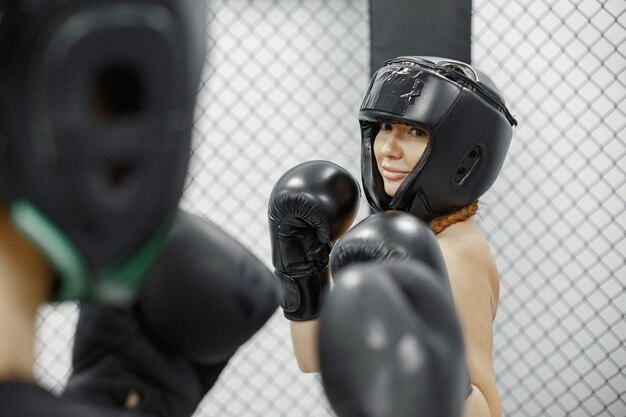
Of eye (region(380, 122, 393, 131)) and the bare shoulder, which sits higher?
eye (region(380, 122, 393, 131))

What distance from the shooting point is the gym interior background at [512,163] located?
9.13ft

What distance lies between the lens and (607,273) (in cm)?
279

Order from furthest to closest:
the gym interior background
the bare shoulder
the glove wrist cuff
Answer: the gym interior background → the glove wrist cuff → the bare shoulder

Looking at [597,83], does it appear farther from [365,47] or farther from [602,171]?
[365,47]

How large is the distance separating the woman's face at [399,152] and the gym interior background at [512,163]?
144 centimetres

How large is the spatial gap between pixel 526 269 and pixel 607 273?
1.02 feet

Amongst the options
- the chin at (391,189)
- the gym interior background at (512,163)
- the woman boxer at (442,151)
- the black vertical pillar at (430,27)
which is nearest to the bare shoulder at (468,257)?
the woman boxer at (442,151)

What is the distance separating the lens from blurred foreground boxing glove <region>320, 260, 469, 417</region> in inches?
20.6

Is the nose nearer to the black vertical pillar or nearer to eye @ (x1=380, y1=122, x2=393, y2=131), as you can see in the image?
eye @ (x1=380, y1=122, x2=393, y2=131)

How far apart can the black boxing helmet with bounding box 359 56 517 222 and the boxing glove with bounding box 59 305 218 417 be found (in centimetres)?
79

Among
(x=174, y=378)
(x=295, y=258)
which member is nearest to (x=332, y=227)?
(x=295, y=258)

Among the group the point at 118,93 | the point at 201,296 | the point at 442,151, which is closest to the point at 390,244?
the point at 201,296

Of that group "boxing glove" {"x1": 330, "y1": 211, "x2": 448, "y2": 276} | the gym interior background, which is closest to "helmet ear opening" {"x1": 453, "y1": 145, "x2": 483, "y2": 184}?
"boxing glove" {"x1": 330, "y1": 211, "x2": 448, "y2": 276}

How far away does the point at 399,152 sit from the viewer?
1.38 metres
